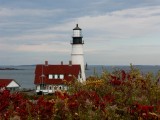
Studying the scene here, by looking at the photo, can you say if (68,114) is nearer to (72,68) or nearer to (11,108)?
(11,108)

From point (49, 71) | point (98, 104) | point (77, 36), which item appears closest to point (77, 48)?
point (77, 36)

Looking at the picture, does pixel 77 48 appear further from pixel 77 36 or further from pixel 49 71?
pixel 49 71

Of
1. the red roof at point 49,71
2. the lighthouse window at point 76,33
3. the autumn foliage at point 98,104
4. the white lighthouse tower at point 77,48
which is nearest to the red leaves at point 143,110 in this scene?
the autumn foliage at point 98,104

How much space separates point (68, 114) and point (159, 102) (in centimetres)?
136

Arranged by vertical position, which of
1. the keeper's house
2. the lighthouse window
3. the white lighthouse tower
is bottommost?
the keeper's house

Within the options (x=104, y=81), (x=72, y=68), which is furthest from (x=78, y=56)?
(x=104, y=81)

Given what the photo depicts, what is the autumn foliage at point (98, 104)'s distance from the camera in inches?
205

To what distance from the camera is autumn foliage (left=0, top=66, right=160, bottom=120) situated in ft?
17.1

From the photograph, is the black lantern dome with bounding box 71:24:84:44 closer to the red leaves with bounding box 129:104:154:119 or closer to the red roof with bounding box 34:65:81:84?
the red roof with bounding box 34:65:81:84

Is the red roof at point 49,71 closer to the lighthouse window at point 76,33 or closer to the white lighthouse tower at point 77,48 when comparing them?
the white lighthouse tower at point 77,48

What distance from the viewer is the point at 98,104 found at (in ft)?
18.2

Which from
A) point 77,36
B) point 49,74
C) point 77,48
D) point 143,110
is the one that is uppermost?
point 77,36

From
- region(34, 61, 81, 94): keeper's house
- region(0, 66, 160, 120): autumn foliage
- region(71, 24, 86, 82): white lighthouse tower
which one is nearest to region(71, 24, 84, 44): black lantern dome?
region(71, 24, 86, 82): white lighthouse tower

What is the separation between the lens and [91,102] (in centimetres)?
534
